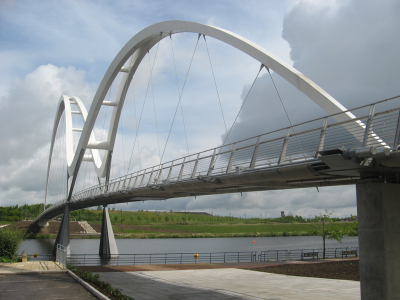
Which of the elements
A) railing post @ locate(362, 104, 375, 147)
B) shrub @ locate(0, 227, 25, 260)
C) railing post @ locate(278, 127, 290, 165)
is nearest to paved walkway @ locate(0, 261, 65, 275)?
shrub @ locate(0, 227, 25, 260)

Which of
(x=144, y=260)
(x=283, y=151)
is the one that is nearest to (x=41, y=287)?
(x=283, y=151)

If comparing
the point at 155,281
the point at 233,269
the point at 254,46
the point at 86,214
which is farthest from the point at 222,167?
the point at 86,214

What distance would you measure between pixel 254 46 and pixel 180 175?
21.4 ft

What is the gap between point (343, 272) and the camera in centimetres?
2022

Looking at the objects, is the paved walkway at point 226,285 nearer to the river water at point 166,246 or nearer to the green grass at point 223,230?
the river water at point 166,246

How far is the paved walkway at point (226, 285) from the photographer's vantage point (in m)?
14.2

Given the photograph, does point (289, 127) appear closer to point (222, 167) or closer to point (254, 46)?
point (222, 167)

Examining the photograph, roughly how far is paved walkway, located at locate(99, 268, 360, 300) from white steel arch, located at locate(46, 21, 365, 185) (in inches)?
276

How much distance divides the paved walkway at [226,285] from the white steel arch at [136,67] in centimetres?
701

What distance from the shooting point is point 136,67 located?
33.3m

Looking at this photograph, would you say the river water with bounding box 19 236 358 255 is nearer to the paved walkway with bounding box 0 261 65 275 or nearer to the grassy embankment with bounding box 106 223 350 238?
the grassy embankment with bounding box 106 223 350 238

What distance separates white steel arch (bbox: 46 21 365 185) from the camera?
13030mm

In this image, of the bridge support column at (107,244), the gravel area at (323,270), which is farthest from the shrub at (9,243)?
the gravel area at (323,270)

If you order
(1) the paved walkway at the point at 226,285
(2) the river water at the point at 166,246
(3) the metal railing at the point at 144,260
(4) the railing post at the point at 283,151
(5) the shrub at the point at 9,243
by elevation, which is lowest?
(2) the river water at the point at 166,246
